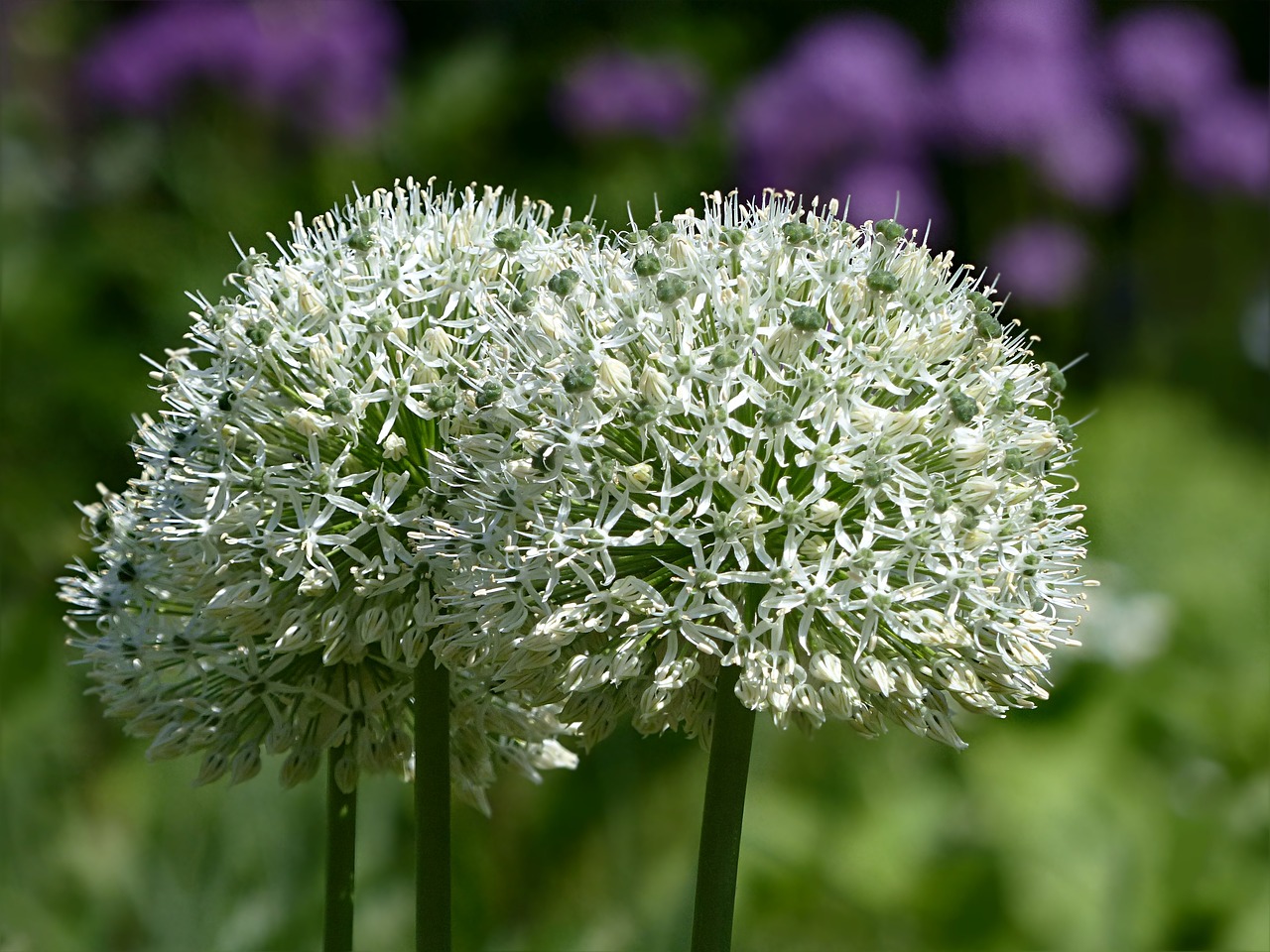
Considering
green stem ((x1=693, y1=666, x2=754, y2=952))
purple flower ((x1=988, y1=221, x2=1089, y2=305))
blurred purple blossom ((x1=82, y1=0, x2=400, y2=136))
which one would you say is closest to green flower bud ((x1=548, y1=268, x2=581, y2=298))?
green stem ((x1=693, y1=666, x2=754, y2=952))

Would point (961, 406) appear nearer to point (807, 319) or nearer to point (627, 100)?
point (807, 319)

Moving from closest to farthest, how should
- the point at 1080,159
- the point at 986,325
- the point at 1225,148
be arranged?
the point at 986,325 < the point at 1080,159 < the point at 1225,148

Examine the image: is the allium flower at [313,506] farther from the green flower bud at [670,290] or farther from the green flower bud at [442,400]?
the green flower bud at [670,290]

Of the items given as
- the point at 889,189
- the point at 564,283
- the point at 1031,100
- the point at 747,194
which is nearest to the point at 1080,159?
the point at 1031,100

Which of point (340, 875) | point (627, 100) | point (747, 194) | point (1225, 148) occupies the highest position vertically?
point (1225, 148)

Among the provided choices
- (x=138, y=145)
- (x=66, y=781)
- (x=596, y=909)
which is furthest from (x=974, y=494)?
(x=138, y=145)

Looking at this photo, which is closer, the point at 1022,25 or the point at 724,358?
the point at 724,358

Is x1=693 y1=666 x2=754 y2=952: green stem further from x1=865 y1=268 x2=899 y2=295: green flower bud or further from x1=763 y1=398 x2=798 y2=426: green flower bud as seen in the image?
x1=865 y1=268 x2=899 y2=295: green flower bud

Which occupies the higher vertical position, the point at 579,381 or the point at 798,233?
the point at 798,233

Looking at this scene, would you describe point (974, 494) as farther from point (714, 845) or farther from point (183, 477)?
point (183, 477)
